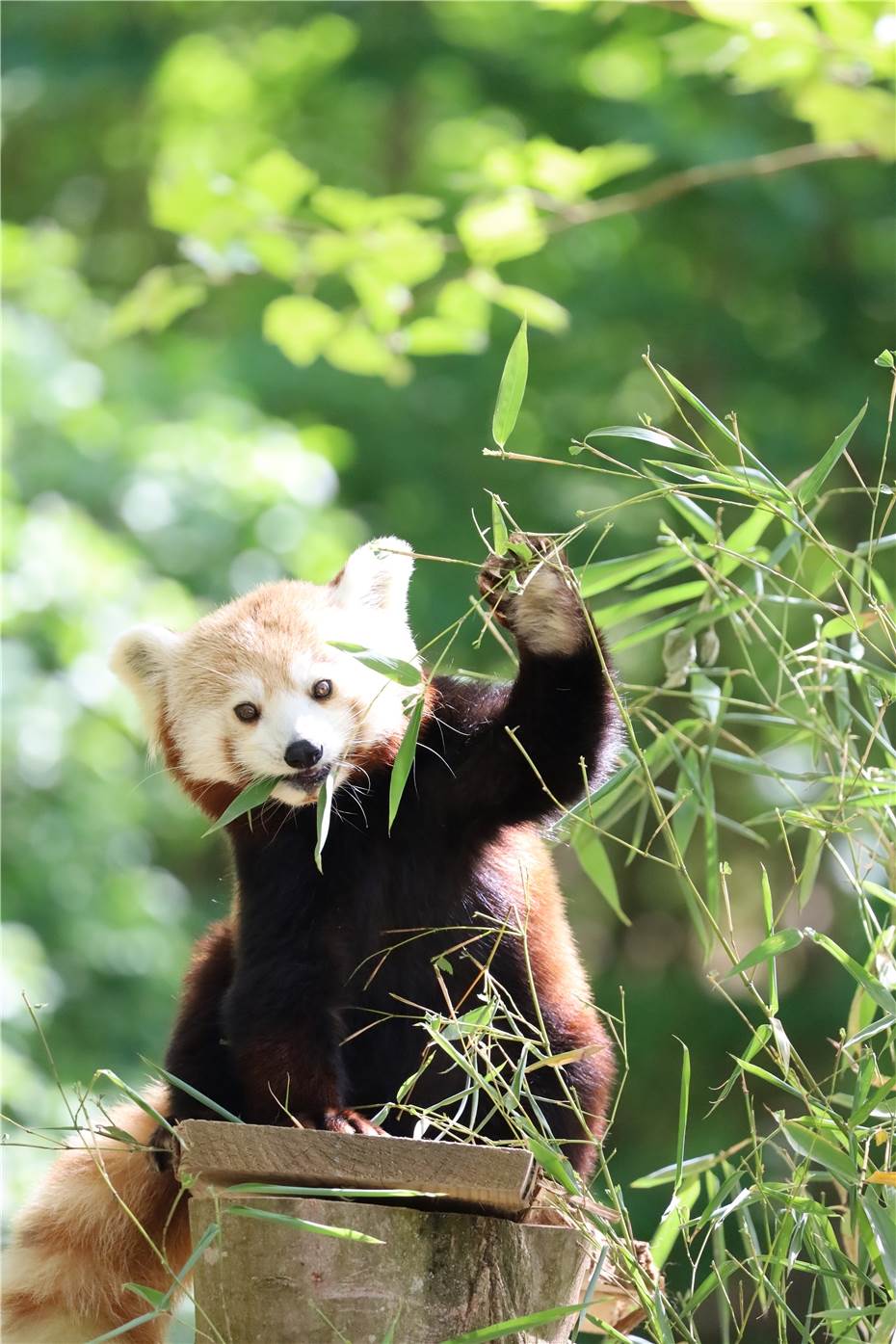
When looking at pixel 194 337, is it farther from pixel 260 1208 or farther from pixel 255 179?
pixel 260 1208

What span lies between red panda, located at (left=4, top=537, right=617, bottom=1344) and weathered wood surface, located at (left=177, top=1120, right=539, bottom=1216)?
0.83 feet

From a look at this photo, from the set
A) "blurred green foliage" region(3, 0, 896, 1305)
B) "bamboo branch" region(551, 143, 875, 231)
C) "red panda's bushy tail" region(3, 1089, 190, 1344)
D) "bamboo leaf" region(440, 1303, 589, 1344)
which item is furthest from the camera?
"blurred green foliage" region(3, 0, 896, 1305)

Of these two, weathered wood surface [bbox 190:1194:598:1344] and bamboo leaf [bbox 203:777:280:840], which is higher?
bamboo leaf [bbox 203:777:280:840]

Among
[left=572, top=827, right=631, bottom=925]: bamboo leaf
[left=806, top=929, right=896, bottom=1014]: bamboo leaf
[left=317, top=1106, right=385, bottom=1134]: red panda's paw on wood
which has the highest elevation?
[left=806, top=929, right=896, bottom=1014]: bamboo leaf

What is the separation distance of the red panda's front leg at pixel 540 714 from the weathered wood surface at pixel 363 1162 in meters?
0.52

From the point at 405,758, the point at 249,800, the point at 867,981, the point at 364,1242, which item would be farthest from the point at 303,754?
the point at 867,981

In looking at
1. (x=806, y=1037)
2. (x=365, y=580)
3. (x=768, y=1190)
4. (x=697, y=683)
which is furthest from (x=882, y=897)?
(x=806, y=1037)

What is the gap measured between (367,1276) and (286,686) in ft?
2.88

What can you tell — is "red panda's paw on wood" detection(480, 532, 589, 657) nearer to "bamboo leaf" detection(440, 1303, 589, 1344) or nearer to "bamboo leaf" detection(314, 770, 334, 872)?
"bamboo leaf" detection(314, 770, 334, 872)

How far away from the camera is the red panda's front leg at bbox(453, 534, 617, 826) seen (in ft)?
6.34

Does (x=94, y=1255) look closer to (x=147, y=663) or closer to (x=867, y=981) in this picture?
(x=147, y=663)

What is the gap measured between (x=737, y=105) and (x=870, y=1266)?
538 centimetres

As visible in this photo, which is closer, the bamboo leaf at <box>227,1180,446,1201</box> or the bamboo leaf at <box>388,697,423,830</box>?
the bamboo leaf at <box>227,1180,446,1201</box>

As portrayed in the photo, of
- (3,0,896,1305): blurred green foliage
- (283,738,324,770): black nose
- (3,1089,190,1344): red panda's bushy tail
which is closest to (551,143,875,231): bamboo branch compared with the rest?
(3,0,896,1305): blurred green foliage
